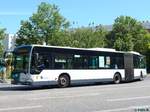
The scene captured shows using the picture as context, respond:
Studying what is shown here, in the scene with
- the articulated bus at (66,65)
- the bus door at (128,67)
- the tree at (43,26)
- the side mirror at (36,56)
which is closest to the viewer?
the side mirror at (36,56)

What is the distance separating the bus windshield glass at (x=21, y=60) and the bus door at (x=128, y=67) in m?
10.5

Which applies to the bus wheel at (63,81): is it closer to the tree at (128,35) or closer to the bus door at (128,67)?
the bus door at (128,67)

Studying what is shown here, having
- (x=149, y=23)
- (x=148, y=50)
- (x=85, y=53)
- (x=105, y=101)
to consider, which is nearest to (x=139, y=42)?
(x=148, y=50)

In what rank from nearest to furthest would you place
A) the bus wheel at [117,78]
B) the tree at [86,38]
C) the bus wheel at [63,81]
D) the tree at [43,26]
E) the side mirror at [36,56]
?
the side mirror at [36,56] < the bus wheel at [63,81] < the bus wheel at [117,78] < the tree at [43,26] < the tree at [86,38]

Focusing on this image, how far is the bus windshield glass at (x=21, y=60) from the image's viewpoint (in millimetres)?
25438

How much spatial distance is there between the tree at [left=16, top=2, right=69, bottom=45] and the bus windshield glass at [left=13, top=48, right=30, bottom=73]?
3494cm

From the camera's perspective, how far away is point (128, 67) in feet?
112

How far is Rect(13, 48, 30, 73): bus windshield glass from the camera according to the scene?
83.5 ft

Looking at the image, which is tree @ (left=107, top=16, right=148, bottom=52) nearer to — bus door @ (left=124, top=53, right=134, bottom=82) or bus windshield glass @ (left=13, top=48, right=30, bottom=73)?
bus door @ (left=124, top=53, right=134, bottom=82)

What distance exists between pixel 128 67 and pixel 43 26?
29460 mm

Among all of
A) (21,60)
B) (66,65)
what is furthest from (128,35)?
(21,60)

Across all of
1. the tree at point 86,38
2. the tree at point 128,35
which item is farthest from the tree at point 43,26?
the tree at point 128,35

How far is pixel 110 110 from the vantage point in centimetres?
1401

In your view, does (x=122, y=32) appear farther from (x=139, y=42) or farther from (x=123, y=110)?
(x=123, y=110)
